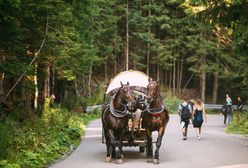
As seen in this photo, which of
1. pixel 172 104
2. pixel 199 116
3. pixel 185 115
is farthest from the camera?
pixel 172 104

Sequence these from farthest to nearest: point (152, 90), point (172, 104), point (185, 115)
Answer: point (172, 104), point (185, 115), point (152, 90)

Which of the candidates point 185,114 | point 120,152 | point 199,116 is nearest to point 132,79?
point 120,152

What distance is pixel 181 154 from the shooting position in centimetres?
1611

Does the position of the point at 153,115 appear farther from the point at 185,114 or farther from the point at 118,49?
the point at 118,49

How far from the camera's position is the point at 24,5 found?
1274 cm

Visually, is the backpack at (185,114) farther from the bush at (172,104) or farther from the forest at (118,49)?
the bush at (172,104)

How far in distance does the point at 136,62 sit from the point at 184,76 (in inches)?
398

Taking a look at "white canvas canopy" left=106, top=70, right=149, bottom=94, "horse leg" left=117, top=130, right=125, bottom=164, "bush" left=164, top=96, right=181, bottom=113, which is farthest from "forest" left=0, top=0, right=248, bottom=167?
"bush" left=164, top=96, right=181, bottom=113

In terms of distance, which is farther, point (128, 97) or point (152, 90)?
point (152, 90)

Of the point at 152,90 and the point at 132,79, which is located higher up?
the point at 132,79

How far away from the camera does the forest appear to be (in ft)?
49.4

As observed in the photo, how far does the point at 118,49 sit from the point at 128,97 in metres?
37.9

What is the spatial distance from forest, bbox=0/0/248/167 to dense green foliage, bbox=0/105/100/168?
1.40 feet

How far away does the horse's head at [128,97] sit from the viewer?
548 inches
